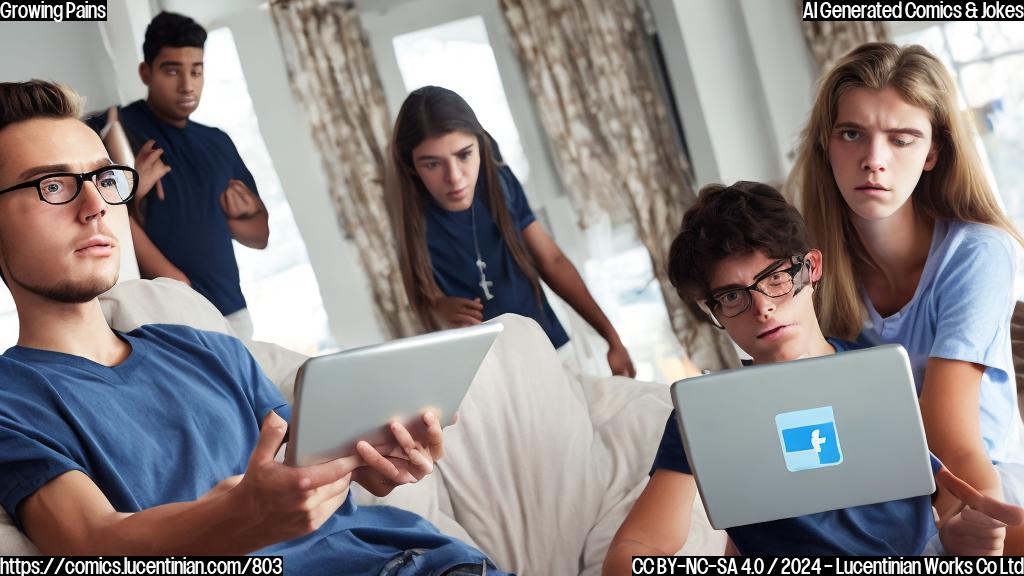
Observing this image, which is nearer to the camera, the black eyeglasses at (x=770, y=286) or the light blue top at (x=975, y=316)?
the black eyeglasses at (x=770, y=286)

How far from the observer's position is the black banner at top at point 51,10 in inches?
98.7

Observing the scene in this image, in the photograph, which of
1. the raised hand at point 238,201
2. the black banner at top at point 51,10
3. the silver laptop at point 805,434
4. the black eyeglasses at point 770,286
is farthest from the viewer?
the raised hand at point 238,201

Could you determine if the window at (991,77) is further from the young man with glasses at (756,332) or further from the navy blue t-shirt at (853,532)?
the navy blue t-shirt at (853,532)

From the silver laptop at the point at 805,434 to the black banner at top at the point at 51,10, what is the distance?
2.02m

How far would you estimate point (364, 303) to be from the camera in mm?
2961

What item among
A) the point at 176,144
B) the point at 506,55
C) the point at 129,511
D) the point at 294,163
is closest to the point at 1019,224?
the point at 506,55

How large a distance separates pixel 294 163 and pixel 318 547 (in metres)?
1.47

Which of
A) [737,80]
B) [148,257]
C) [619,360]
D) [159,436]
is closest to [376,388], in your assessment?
[159,436]

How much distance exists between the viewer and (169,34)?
2713mm

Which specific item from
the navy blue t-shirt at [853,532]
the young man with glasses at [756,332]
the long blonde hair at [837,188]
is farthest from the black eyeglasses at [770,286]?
the long blonde hair at [837,188]

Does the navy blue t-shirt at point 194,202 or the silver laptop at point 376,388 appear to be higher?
the navy blue t-shirt at point 194,202

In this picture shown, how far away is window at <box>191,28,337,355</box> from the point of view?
278 centimetres

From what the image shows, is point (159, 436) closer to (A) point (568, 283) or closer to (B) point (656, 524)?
(B) point (656, 524)

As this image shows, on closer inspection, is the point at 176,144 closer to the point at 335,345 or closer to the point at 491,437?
the point at 335,345
